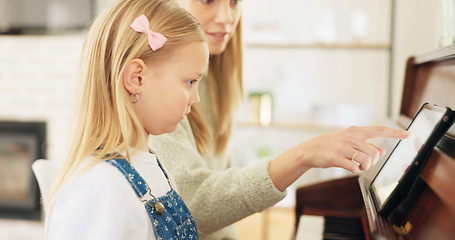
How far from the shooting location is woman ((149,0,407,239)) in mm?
893

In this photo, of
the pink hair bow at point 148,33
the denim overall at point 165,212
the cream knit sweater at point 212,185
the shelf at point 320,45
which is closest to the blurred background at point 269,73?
the shelf at point 320,45

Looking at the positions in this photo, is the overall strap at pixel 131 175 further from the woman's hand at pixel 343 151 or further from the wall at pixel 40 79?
the wall at pixel 40 79

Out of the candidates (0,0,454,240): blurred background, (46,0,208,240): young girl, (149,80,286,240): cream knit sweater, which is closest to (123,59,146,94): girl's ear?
(46,0,208,240): young girl

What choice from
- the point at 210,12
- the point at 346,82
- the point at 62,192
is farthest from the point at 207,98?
the point at 346,82

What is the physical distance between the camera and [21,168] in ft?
11.5

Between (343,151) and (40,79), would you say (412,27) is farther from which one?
(343,151)

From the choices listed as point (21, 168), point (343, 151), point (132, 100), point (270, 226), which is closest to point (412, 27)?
point (270, 226)

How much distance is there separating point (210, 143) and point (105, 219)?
2.21 ft

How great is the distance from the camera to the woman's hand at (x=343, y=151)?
0.85 metres

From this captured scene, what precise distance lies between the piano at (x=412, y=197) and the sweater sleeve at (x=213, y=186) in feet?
0.70

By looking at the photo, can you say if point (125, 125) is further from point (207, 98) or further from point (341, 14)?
point (341, 14)

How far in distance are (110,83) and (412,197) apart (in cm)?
61

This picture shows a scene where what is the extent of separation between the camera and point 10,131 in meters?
3.44

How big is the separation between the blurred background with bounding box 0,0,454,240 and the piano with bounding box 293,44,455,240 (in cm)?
167
